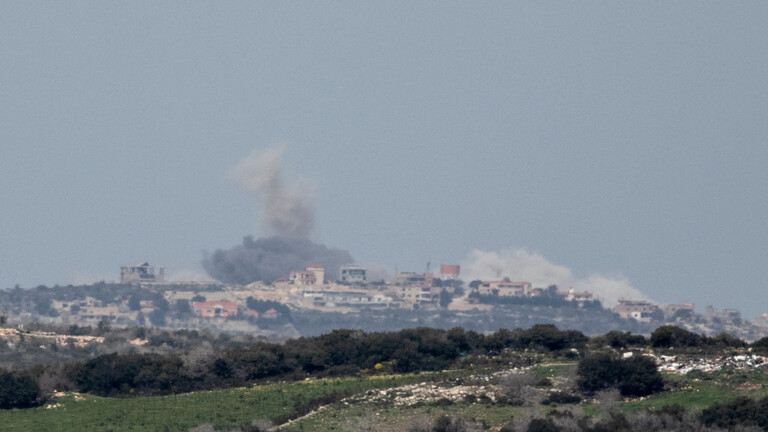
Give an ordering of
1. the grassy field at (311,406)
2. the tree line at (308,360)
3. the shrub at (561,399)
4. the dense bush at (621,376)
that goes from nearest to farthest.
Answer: the grassy field at (311,406)
the shrub at (561,399)
the dense bush at (621,376)
the tree line at (308,360)

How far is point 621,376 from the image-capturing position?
58.4 m

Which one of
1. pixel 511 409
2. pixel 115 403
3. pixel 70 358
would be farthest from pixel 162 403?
pixel 70 358

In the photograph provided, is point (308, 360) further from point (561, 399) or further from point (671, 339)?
point (561, 399)

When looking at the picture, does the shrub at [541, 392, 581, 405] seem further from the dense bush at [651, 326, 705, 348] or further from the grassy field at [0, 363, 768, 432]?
the dense bush at [651, 326, 705, 348]

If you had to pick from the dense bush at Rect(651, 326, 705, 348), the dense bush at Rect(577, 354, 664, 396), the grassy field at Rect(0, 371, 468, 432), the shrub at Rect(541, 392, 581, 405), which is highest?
the dense bush at Rect(651, 326, 705, 348)

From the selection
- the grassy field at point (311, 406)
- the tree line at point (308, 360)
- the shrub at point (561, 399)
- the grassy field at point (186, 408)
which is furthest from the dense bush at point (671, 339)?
the shrub at point (561, 399)

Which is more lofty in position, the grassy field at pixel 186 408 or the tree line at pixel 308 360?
the tree line at pixel 308 360

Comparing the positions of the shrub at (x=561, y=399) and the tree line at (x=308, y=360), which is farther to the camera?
the tree line at (x=308, y=360)

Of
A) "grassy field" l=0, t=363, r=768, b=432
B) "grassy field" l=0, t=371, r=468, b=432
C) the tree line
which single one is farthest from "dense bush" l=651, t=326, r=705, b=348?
"grassy field" l=0, t=371, r=468, b=432

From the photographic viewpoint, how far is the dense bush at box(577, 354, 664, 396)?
5778 cm

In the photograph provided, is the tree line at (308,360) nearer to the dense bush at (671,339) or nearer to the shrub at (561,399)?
the dense bush at (671,339)

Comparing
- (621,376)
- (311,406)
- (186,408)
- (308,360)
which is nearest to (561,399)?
(621,376)

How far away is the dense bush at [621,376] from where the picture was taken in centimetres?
5778

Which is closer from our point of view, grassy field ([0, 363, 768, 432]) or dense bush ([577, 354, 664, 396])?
grassy field ([0, 363, 768, 432])
